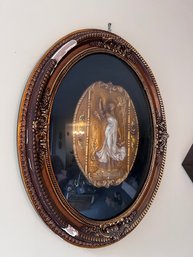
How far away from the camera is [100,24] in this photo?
1318 mm

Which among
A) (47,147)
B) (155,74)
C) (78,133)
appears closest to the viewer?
(47,147)

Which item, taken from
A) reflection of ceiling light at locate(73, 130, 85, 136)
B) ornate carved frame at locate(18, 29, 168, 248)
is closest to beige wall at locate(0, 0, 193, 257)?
ornate carved frame at locate(18, 29, 168, 248)

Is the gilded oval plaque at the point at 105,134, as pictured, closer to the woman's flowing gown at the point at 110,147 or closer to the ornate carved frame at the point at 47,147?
the woman's flowing gown at the point at 110,147

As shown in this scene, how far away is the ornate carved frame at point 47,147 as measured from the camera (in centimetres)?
105

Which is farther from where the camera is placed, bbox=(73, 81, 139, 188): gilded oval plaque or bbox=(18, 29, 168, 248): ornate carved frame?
bbox=(73, 81, 139, 188): gilded oval plaque

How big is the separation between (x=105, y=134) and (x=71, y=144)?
0.16m

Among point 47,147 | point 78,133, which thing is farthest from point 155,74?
point 47,147

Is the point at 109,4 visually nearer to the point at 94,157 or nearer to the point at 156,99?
the point at 156,99

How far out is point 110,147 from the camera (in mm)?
1281

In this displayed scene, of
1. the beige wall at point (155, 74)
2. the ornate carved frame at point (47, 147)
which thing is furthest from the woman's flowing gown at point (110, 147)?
the beige wall at point (155, 74)

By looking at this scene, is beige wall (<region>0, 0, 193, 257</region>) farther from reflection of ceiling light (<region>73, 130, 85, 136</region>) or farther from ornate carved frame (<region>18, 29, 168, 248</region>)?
reflection of ceiling light (<region>73, 130, 85, 136</region>)

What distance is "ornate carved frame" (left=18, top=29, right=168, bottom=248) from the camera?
1046 mm

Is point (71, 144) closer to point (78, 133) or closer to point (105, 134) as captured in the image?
point (78, 133)

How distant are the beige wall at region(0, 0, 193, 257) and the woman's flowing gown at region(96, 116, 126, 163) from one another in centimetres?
30
